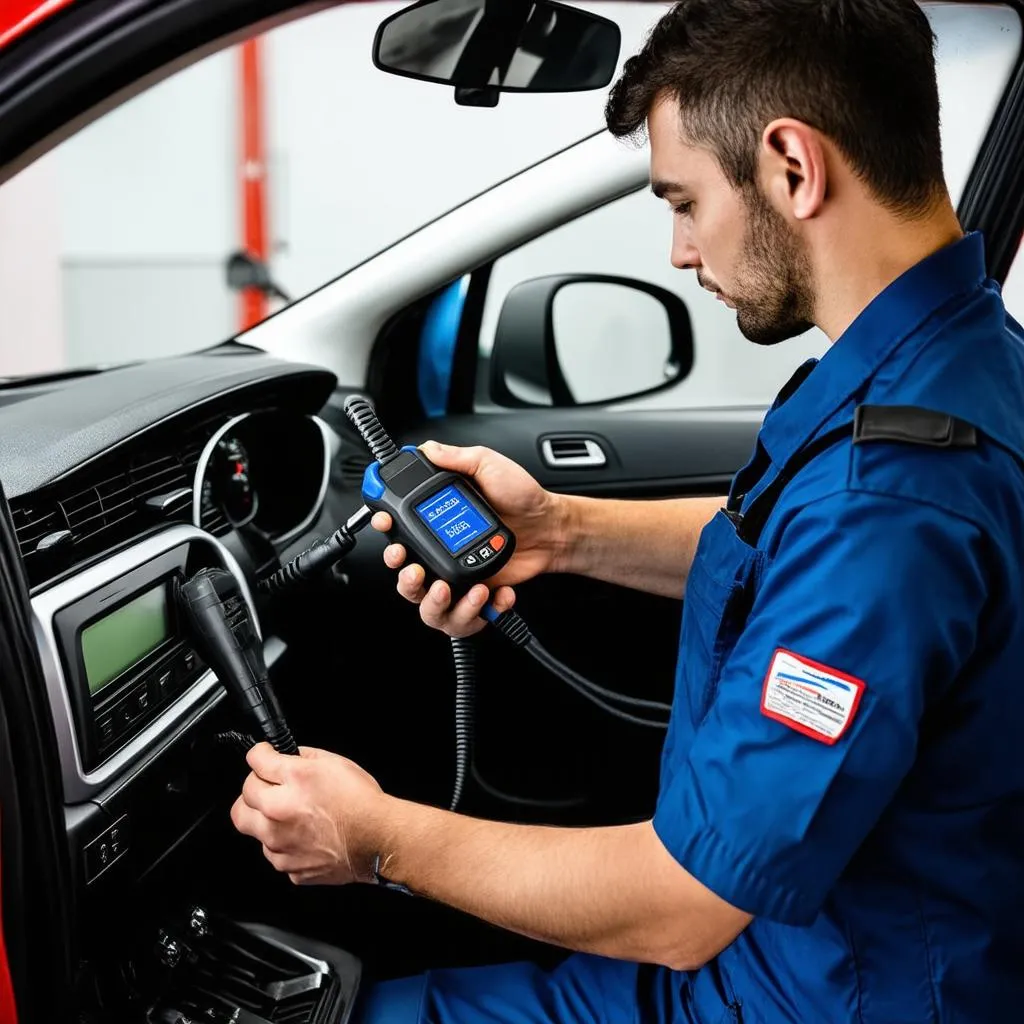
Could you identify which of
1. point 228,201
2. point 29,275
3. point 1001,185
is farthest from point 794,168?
point 228,201

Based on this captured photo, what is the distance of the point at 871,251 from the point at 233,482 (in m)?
0.84

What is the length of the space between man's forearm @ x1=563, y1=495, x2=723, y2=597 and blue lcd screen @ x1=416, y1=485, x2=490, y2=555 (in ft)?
0.51

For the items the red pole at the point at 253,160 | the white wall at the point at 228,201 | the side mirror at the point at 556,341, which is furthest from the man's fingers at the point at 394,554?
the red pole at the point at 253,160

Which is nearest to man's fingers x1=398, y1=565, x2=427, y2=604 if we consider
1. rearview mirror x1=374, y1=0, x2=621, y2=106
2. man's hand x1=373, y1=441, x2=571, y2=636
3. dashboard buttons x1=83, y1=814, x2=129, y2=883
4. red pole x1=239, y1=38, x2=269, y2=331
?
man's hand x1=373, y1=441, x2=571, y2=636

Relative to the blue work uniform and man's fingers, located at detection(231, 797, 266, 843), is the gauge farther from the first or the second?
the blue work uniform

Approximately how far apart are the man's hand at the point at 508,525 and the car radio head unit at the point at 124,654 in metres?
0.22

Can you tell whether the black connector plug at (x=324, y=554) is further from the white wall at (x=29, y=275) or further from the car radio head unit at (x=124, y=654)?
the white wall at (x=29, y=275)

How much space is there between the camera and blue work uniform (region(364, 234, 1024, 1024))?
2.17ft

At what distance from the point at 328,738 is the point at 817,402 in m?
0.98

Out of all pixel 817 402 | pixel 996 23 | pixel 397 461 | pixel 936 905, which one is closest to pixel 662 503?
pixel 397 461

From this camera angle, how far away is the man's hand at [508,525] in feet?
3.58

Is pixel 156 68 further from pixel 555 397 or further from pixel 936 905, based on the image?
pixel 555 397

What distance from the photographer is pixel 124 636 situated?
104cm

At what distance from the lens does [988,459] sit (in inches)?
27.9
